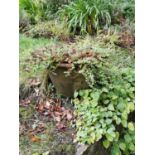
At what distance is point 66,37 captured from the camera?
7.51ft

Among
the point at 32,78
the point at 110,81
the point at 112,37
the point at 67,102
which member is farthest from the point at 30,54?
the point at 112,37

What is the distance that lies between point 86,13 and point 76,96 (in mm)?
890

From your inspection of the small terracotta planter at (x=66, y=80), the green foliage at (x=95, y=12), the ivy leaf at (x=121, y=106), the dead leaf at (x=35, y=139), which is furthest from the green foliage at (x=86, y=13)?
the dead leaf at (x=35, y=139)

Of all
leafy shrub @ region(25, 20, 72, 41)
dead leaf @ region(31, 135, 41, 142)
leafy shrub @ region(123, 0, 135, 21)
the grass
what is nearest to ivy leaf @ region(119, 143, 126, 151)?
dead leaf @ region(31, 135, 41, 142)

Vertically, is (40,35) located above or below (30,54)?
above

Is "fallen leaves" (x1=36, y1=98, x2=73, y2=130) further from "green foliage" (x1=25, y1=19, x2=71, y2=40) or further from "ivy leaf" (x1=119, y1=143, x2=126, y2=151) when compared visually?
"green foliage" (x1=25, y1=19, x2=71, y2=40)

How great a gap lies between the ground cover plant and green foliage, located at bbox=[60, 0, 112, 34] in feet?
0.68

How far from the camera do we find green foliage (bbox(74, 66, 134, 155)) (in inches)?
68.3

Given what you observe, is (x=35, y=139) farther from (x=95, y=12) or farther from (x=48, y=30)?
(x=95, y=12)

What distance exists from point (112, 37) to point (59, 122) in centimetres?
73

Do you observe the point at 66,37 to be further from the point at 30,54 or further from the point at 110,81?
the point at 110,81

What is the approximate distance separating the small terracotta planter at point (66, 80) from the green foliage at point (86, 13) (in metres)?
0.62

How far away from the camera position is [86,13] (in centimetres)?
250
